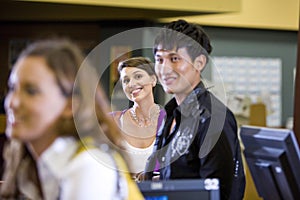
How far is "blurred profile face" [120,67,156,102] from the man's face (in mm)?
123

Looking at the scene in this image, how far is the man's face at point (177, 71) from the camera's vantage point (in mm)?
2008

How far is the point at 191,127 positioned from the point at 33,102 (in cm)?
112

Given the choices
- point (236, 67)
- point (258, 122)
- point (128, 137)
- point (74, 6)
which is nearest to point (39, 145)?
point (128, 137)

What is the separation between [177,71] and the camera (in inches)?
80.7

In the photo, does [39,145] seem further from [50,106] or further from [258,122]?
[258,122]

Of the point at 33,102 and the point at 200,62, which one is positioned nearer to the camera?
the point at 33,102

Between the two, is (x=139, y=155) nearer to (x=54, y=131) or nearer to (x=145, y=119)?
(x=145, y=119)

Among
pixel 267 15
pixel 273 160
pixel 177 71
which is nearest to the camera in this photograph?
pixel 273 160

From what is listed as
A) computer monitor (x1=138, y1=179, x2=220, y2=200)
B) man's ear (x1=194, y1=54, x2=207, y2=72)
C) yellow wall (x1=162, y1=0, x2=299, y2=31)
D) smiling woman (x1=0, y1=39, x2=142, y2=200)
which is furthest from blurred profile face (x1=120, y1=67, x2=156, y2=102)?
yellow wall (x1=162, y1=0, x2=299, y2=31)

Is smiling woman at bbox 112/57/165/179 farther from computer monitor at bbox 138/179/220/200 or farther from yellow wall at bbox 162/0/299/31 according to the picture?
yellow wall at bbox 162/0/299/31

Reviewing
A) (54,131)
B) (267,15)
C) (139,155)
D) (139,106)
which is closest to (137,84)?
(139,106)

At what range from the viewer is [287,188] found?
189cm

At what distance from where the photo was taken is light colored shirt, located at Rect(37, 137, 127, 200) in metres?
1.04

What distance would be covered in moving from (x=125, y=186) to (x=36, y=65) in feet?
0.92
